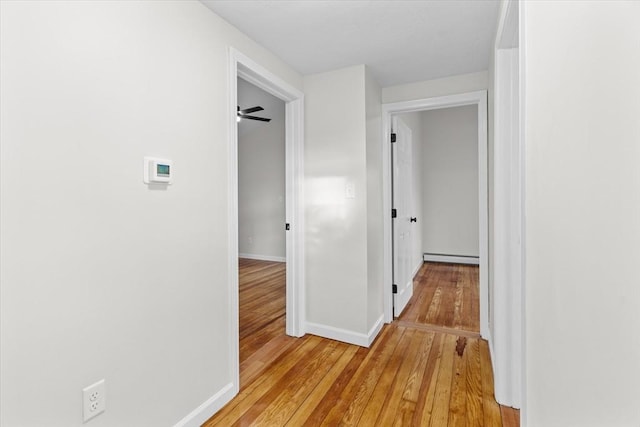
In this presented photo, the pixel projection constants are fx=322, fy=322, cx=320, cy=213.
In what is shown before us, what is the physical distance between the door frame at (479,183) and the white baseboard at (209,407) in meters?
1.69

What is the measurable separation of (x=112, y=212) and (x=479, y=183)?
107 inches

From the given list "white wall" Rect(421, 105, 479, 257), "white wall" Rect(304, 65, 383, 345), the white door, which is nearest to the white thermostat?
"white wall" Rect(304, 65, 383, 345)

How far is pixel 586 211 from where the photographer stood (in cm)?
59

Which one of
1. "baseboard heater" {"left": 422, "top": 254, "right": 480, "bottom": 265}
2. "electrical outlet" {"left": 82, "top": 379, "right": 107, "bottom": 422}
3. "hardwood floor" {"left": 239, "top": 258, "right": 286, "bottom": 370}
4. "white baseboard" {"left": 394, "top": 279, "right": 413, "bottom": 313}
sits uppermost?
"electrical outlet" {"left": 82, "top": 379, "right": 107, "bottom": 422}

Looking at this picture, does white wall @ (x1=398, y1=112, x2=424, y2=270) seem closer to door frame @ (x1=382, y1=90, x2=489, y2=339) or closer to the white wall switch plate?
door frame @ (x1=382, y1=90, x2=489, y2=339)

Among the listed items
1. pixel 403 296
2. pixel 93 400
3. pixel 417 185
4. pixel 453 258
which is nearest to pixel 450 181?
pixel 417 185

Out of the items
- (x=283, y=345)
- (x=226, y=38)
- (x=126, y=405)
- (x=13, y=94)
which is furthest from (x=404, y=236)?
(x=13, y=94)

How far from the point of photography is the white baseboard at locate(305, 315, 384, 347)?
2662mm

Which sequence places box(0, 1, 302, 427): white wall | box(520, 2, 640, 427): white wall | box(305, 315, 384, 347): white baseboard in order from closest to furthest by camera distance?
box(520, 2, 640, 427): white wall
box(0, 1, 302, 427): white wall
box(305, 315, 384, 347): white baseboard

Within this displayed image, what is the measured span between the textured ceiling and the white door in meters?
0.83

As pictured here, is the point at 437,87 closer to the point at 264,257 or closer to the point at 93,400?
the point at 93,400

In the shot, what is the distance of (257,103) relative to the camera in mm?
5535

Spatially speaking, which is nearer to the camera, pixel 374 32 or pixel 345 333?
pixel 374 32

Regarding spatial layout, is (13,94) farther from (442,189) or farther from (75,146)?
(442,189)
